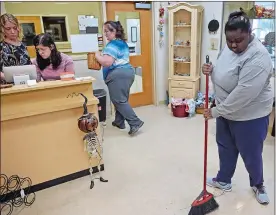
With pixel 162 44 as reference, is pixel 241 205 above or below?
below

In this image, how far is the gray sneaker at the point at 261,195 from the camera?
198 centimetres

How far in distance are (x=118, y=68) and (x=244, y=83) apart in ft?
5.99

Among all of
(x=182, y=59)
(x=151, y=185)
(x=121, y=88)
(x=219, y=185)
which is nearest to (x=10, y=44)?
(x=121, y=88)

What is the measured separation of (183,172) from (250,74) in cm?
122

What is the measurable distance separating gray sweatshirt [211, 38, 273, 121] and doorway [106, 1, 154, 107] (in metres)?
2.49

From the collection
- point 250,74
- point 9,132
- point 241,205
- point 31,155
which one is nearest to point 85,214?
point 31,155

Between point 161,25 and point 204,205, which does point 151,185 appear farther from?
point 161,25

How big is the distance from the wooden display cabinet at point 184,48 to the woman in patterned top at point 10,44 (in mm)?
2418

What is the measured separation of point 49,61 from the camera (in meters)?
2.55

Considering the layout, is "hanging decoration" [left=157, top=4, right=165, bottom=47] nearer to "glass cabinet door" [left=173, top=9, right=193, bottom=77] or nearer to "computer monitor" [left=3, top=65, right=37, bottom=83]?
"glass cabinet door" [left=173, top=9, right=193, bottom=77]

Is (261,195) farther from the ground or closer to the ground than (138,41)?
closer to the ground

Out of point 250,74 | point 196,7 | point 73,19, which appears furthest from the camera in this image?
point 196,7

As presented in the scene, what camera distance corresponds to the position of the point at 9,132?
1.99 metres

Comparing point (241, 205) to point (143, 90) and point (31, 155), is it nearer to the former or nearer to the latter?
point (31, 155)
